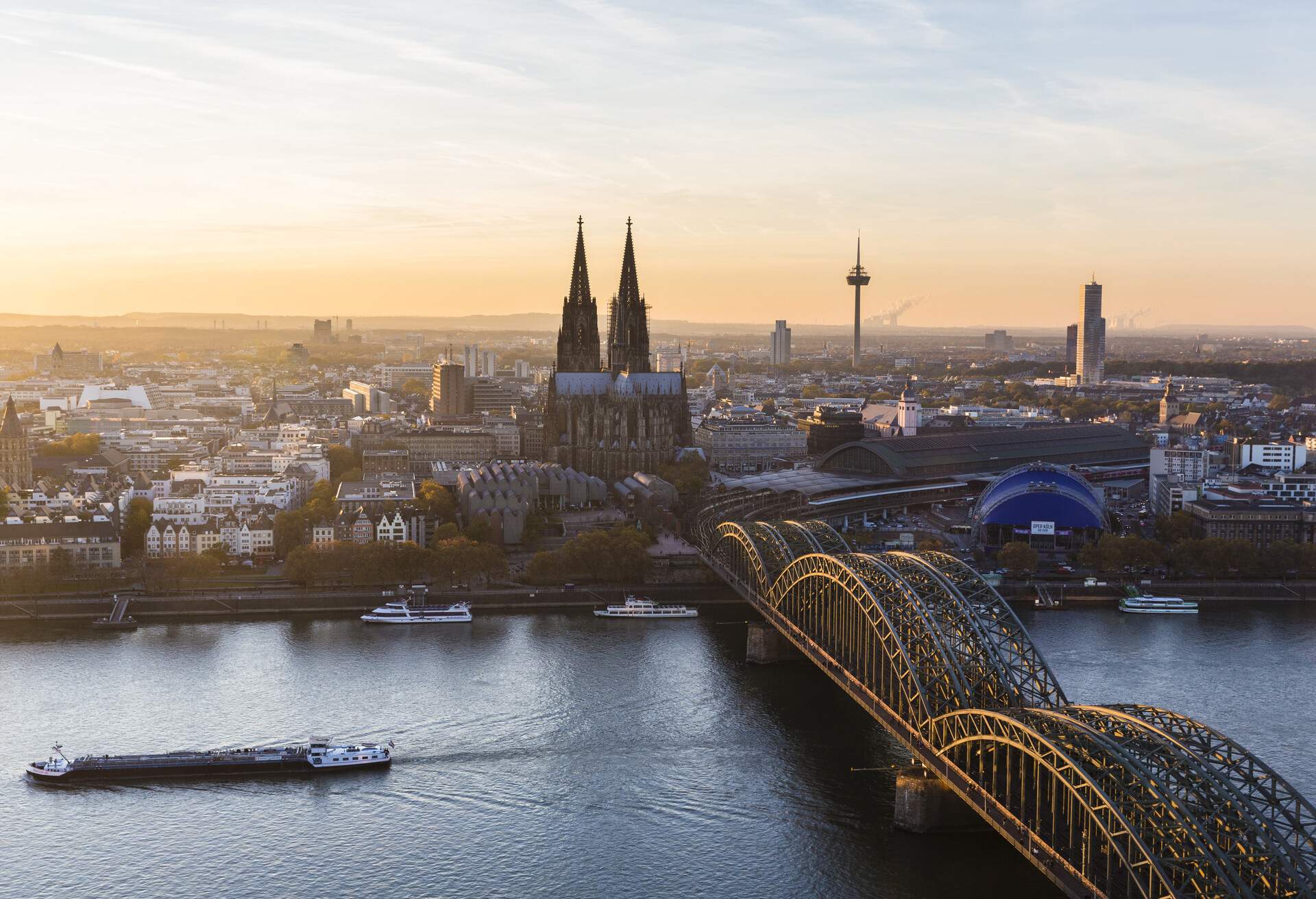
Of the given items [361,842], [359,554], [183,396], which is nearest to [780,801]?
[361,842]

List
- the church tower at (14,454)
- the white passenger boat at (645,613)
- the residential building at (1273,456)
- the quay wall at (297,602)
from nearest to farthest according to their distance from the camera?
1. the quay wall at (297,602)
2. the white passenger boat at (645,613)
3. the church tower at (14,454)
4. the residential building at (1273,456)

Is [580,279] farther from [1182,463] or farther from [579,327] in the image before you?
[1182,463]

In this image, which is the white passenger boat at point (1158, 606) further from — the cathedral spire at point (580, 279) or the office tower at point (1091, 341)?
the office tower at point (1091, 341)

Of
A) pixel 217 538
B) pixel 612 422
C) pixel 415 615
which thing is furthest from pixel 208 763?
pixel 612 422

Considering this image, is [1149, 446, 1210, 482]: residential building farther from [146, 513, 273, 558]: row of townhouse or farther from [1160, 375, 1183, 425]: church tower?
[1160, 375, 1183, 425]: church tower

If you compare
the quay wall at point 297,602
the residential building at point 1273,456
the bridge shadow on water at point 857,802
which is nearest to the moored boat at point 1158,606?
the quay wall at point 297,602

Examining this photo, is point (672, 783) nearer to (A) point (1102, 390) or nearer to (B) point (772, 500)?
(B) point (772, 500)
